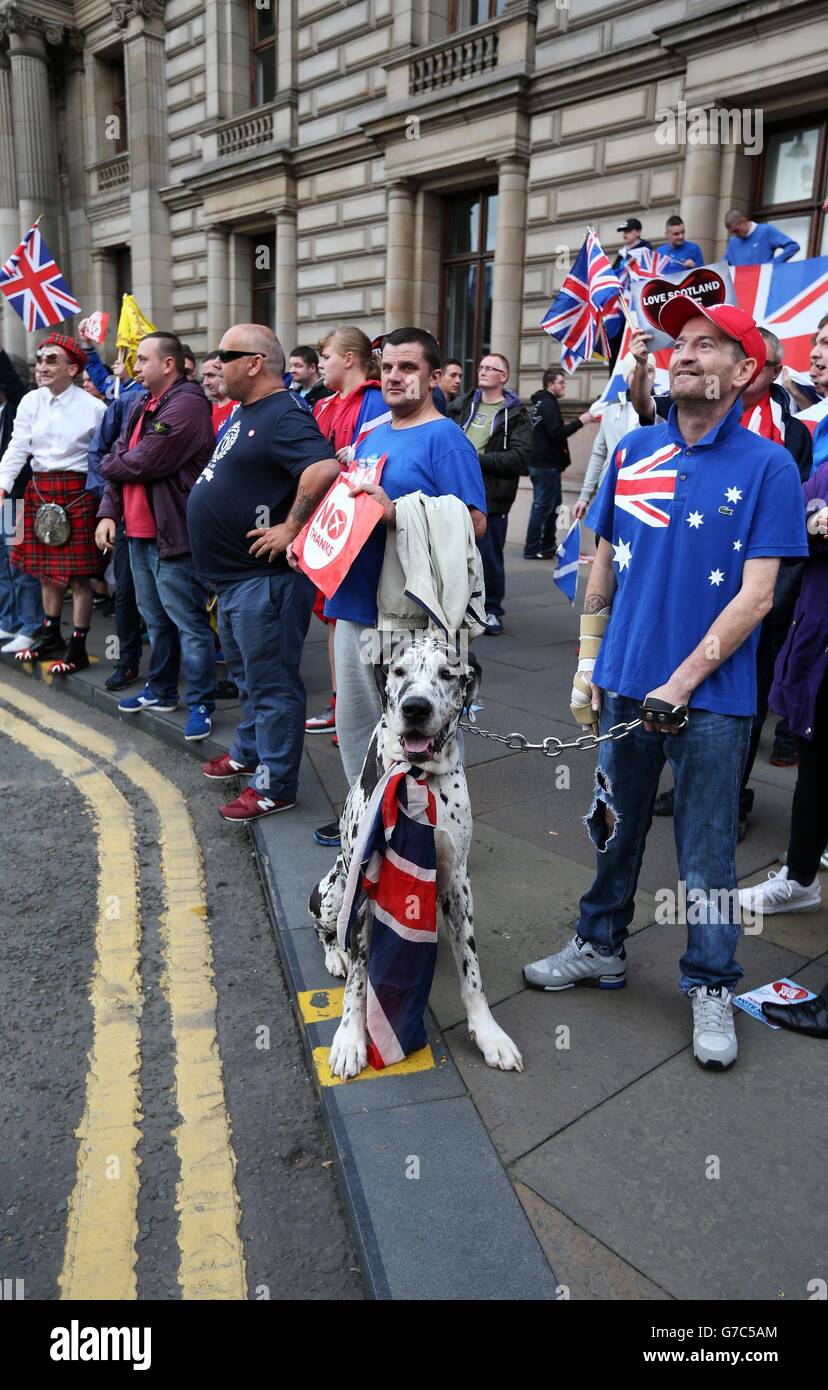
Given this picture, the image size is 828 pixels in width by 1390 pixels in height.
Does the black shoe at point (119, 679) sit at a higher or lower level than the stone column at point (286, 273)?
lower

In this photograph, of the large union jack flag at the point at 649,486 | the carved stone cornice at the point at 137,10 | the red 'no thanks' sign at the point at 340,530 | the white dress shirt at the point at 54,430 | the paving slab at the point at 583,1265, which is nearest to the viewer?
the paving slab at the point at 583,1265

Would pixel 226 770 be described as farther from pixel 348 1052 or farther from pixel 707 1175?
pixel 707 1175

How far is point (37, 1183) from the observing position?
2.58 metres

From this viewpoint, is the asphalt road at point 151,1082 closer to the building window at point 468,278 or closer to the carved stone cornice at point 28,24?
the building window at point 468,278

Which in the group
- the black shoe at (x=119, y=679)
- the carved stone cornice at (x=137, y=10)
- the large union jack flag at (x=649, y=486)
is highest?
the carved stone cornice at (x=137, y=10)

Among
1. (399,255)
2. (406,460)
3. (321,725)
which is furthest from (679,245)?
(406,460)

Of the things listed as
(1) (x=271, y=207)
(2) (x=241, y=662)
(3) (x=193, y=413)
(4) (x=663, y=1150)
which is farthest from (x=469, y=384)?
(4) (x=663, y=1150)

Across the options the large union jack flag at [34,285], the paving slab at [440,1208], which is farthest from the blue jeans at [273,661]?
the large union jack flag at [34,285]

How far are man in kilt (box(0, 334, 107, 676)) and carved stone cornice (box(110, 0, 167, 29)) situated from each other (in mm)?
18006

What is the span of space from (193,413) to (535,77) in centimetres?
999

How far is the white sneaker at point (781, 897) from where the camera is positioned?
3.89 meters

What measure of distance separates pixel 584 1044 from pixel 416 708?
1.20 metres

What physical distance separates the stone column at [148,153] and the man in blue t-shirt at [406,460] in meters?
20.1
